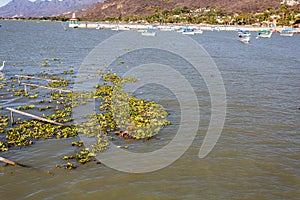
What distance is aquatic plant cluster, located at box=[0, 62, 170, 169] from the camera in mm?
16594

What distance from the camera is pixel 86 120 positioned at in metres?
19.8

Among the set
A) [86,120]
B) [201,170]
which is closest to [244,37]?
[86,120]

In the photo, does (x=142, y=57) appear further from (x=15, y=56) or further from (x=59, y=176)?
(x=59, y=176)

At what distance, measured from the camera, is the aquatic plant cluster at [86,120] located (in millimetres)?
16594

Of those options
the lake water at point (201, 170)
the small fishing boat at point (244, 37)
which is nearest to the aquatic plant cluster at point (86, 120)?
the lake water at point (201, 170)

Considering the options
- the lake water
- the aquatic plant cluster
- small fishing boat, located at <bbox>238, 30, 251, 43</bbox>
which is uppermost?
small fishing boat, located at <bbox>238, 30, 251, 43</bbox>

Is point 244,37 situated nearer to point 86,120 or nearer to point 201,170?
point 86,120

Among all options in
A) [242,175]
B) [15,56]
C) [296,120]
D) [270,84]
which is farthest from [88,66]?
[242,175]

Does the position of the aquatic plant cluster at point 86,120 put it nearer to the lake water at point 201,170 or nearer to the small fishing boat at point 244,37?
the lake water at point 201,170

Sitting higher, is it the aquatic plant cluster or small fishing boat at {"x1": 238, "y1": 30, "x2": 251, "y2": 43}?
small fishing boat at {"x1": 238, "y1": 30, "x2": 251, "y2": 43}

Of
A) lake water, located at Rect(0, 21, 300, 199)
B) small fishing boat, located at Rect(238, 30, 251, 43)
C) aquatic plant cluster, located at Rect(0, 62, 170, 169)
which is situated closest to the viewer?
lake water, located at Rect(0, 21, 300, 199)

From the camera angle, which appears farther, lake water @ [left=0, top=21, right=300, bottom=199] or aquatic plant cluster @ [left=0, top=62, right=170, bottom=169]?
aquatic plant cluster @ [left=0, top=62, right=170, bottom=169]

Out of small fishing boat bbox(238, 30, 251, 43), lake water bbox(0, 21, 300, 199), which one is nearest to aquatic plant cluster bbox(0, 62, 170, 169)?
lake water bbox(0, 21, 300, 199)

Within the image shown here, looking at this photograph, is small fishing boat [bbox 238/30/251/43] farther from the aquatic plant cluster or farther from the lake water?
the aquatic plant cluster
